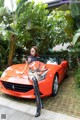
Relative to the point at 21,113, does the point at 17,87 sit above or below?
above

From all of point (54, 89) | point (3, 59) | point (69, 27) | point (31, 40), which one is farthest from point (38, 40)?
point (54, 89)

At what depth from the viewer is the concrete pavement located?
161 inches

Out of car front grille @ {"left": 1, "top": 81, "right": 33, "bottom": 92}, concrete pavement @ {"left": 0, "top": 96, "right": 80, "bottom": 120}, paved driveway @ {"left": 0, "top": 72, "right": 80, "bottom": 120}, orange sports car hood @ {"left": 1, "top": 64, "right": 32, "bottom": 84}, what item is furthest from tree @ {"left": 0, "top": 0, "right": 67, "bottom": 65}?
concrete pavement @ {"left": 0, "top": 96, "right": 80, "bottom": 120}

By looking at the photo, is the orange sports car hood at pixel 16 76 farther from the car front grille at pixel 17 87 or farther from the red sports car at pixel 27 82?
the car front grille at pixel 17 87

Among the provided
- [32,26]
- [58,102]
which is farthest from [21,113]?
[32,26]

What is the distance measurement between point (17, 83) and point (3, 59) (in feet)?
11.8

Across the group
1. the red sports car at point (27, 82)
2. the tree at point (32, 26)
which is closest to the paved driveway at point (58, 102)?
the red sports car at point (27, 82)

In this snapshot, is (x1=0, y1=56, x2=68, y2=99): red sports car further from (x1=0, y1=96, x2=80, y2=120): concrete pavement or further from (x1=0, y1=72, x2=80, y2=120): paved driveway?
(x1=0, y1=96, x2=80, y2=120): concrete pavement

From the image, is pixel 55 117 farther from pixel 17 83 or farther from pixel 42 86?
pixel 17 83

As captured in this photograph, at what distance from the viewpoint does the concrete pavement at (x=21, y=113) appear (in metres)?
4.09

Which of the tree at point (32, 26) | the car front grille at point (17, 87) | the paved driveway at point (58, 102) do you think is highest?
the tree at point (32, 26)

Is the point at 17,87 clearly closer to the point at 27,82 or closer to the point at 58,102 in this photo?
the point at 27,82

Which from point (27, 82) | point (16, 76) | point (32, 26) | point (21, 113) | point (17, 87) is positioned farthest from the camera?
point (32, 26)

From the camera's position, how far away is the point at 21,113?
4.29 m
